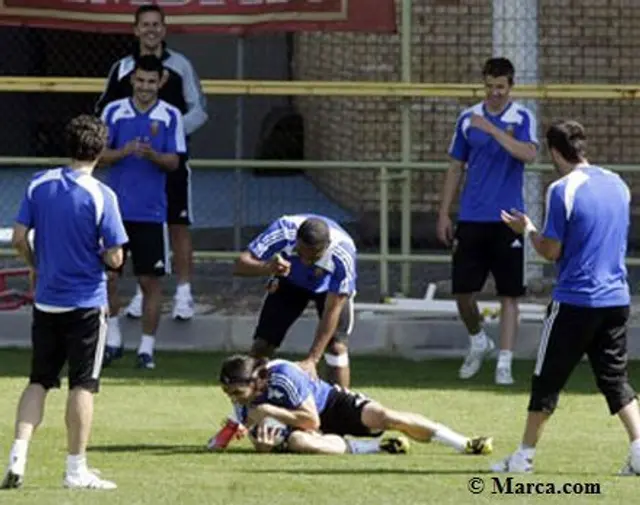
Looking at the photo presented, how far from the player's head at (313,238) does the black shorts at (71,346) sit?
175cm

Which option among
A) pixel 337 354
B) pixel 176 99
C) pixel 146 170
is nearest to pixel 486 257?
pixel 337 354

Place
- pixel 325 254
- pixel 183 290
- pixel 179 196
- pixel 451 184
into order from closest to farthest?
pixel 325 254 < pixel 451 184 < pixel 179 196 < pixel 183 290

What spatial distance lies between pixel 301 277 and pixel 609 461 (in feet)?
7.35

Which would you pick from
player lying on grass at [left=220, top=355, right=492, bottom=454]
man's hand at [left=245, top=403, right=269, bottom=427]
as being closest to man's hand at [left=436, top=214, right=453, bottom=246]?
player lying on grass at [left=220, top=355, right=492, bottom=454]

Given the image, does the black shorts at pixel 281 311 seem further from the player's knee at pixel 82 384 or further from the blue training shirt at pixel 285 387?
the player's knee at pixel 82 384

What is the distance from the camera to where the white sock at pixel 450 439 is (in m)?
11.5

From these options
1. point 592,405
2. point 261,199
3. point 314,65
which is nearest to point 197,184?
point 261,199

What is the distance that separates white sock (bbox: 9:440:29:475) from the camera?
10.2m

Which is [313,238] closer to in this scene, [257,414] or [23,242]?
[257,414]

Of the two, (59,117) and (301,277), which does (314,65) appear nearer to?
(59,117)

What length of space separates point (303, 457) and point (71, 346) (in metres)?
1.63

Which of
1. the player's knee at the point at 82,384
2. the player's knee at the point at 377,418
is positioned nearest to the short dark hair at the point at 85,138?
the player's knee at the point at 82,384

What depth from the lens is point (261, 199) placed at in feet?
59.5

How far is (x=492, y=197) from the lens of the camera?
14.3m
